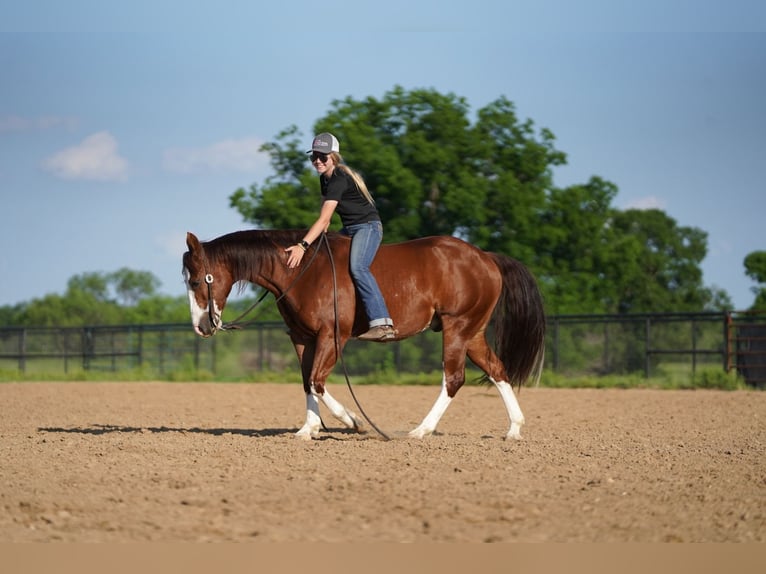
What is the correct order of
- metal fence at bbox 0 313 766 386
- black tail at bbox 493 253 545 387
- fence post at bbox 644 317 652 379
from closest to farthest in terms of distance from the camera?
1. black tail at bbox 493 253 545 387
2. metal fence at bbox 0 313 766 386
3. fence post at bbox 644 317 652 379

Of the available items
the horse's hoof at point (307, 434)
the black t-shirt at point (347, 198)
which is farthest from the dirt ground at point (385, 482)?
the black t-shirt at point (347, 198)

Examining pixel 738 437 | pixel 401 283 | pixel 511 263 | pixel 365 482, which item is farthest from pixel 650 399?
pixel 365 482

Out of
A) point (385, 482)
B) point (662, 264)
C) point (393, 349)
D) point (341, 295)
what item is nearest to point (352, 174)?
point (341, 295)

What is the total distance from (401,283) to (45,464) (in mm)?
→ 3561

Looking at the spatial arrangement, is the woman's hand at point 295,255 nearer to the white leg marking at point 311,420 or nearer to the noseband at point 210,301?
the noseband at point 210,301

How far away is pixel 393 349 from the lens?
Answer: 27.8 metres

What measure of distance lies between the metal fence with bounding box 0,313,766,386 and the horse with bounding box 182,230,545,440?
14.2 metres

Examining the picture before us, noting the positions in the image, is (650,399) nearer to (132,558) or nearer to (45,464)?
(45,464)

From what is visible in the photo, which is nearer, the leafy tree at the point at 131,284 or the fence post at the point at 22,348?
the fence post at the point at 22,348

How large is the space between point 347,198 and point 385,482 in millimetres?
3516

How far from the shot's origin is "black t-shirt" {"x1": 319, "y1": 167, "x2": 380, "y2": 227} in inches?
359

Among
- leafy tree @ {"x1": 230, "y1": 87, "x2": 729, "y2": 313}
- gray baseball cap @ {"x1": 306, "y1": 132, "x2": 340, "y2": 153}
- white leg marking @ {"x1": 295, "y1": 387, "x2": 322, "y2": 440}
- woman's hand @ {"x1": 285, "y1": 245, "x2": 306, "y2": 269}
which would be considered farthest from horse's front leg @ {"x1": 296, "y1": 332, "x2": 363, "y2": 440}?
leafy tree @ {"x1": 230, "y1": 87, "x2": 729, "y2": 313}

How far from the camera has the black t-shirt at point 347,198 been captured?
29.9ft

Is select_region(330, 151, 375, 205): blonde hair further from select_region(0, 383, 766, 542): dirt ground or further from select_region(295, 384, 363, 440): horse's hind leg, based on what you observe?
select_region(0, 383, 766, 542): dirt ground
